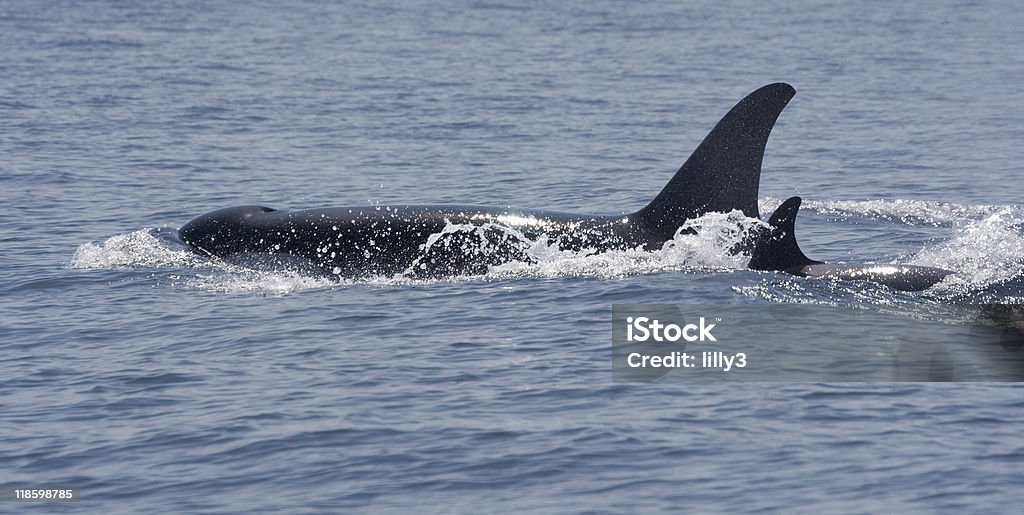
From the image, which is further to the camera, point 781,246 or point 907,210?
point 907,210

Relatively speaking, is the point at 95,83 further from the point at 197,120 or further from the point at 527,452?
the point at 527,452

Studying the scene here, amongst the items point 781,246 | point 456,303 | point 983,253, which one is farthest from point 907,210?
point 456,303

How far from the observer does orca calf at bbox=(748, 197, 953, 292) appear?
678 inches

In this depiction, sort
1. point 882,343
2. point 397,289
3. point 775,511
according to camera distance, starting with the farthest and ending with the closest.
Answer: point 397,289 < point 882,343 < point 775,511

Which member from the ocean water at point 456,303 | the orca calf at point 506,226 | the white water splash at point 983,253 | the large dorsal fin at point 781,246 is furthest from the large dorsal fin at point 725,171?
the white water splash at point 983,253

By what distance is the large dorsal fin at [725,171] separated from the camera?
18.5 meters

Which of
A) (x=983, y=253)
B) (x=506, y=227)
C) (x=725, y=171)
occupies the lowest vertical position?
(x=983, y=253)

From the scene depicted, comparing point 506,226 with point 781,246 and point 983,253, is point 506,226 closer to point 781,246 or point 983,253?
point 781,246

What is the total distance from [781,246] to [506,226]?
11.6 ft

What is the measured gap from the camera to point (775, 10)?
275ft

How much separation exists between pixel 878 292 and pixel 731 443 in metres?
5.39

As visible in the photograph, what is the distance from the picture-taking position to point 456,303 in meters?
17.6

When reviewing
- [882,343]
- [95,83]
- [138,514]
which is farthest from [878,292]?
[95,83]

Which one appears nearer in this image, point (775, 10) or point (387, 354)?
point (387, 354)
